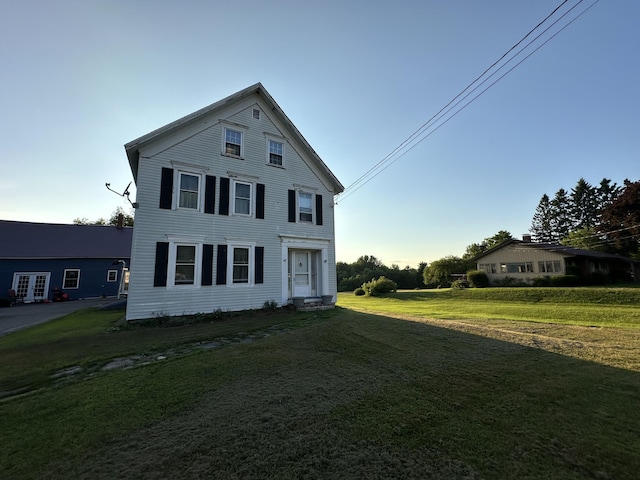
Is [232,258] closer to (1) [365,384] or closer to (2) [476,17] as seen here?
(1) [365,384]

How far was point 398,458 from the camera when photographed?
2.48 metres

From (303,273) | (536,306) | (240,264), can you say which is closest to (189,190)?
(240,264)

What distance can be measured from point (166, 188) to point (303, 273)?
6.81m

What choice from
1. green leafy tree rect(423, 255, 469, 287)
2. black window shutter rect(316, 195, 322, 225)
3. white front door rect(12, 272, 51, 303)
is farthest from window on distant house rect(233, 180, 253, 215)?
green leafy tree rect(423, 255, 469, 287)

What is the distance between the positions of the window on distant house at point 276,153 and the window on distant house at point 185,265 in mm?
5371

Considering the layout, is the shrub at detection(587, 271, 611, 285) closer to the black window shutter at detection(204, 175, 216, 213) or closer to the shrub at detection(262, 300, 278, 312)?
the shrub at detection(262, 300, 278, 312)

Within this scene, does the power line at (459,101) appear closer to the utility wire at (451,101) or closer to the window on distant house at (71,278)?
Result: the utility wire at (451,101)

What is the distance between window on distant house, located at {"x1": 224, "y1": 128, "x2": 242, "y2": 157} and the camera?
1252cm

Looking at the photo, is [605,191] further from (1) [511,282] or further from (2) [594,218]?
(1) [511,282]

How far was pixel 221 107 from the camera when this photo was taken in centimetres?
1242

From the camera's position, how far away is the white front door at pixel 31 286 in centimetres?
2200

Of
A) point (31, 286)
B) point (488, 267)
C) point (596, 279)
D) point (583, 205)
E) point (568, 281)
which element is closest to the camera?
point (31, 286)

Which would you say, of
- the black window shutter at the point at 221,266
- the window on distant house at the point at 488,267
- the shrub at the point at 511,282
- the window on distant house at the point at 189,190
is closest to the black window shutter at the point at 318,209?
the black window shutter at the point at 221,266

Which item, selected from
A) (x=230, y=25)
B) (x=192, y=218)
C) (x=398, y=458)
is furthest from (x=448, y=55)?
(x=398, y=458)
